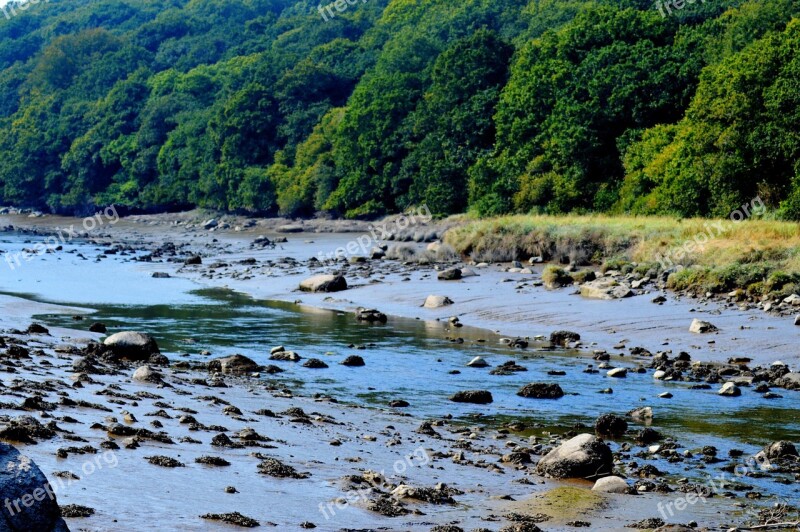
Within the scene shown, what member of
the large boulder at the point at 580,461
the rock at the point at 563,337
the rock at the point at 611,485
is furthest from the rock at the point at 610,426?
the rock at the point at 563,337

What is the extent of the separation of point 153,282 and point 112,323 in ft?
43.3

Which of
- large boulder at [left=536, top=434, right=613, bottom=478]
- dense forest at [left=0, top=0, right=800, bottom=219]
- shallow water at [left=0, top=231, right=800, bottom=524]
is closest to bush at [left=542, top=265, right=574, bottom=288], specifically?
shallow water at [left=0, top=231, right=800, bottom=524]

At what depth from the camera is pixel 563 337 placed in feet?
71.2

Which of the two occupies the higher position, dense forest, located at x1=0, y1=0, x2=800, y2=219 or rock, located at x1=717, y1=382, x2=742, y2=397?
dense forest, located at x1=0, y1=0, x2=800, y2=219

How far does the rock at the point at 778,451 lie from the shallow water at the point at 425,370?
475 mm

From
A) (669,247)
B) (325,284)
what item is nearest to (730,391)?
(669,247)

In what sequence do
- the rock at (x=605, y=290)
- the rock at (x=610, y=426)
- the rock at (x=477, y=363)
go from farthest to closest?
the rock at (x=605, y=290) → the rock at (x=477, y=363) → the rock at (x=610, y=426)

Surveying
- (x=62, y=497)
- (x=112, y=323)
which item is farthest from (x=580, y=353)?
(x=62, y=497)

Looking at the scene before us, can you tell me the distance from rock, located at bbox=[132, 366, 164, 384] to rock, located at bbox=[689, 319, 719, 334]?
37.9ft

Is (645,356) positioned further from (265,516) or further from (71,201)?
(71,201)

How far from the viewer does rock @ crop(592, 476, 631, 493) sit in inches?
414

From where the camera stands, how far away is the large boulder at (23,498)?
6395 mm

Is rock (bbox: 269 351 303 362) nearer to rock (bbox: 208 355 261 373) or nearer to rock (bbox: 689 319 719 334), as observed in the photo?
rock (bbox: 208 355 261 373)

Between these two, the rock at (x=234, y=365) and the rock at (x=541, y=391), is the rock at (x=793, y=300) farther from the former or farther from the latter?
the rock at (x=234, y=365)
